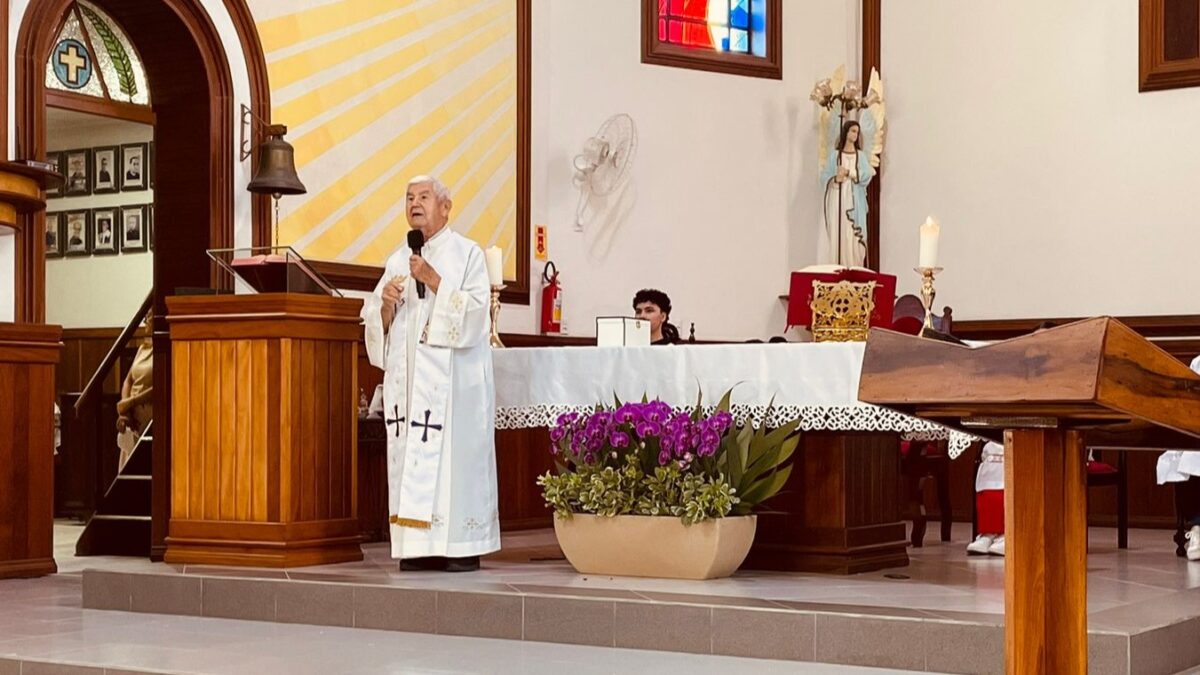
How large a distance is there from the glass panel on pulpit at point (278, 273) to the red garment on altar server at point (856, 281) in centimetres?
210

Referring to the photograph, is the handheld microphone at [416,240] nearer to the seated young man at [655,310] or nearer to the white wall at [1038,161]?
the seated young man at [655,310]

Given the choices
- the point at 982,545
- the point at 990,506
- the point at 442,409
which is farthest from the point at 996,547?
the point at 442,409

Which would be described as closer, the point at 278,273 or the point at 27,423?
the point at 278,273

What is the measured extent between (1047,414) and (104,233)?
1167cm

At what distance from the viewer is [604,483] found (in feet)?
20.3

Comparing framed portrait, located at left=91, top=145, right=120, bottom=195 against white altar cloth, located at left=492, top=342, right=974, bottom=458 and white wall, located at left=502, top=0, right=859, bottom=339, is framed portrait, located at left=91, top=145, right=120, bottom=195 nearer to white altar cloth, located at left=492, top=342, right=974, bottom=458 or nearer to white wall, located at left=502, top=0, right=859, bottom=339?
white wall, located at left=502, top=0, right=859, bottom=339

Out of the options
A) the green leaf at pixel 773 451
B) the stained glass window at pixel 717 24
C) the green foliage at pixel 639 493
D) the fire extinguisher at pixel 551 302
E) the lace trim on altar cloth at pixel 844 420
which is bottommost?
the green foliage at pixel 639 493

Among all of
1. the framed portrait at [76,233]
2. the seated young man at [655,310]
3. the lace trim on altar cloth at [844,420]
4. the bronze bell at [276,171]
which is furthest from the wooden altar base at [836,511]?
the framed portrait at [76,233]

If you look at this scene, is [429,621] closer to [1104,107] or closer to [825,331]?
[825,331]

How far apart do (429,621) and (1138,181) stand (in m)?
6.55

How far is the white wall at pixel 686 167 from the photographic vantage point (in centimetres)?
1034

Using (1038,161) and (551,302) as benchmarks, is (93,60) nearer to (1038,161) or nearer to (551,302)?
(551,302)

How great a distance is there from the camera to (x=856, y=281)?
7.27 metres

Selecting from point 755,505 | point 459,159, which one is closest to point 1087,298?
point 459,159
